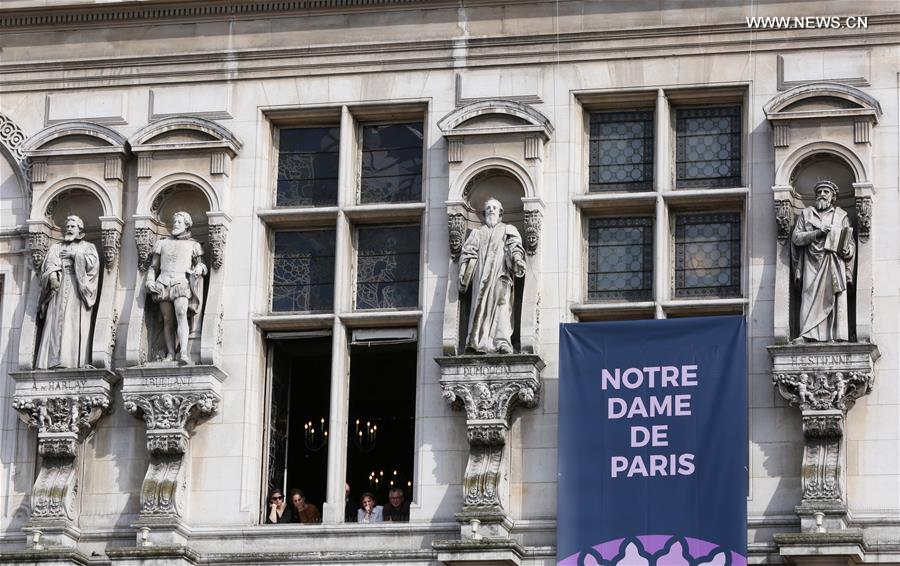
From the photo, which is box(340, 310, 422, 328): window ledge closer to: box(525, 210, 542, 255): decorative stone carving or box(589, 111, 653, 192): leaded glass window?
box(525, 210, 542, 255): decorative stone carving

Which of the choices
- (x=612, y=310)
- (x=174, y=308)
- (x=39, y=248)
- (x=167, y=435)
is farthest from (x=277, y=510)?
(x=612, y=310)

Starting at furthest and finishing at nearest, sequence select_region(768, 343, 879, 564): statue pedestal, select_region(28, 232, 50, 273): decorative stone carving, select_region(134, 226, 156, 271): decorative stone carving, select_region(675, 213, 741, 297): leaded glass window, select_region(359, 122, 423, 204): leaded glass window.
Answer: select_region(28, 232, 50, 273): decorative stone carving, select_region(359, 122, 423, 204): leaded glass window, select_region(134, 226, 156, 271): decorative stone carving, select_region(675, 213, 741, 297): leaded glass window, select_region(768, 343, 879, 564): statue pedestal

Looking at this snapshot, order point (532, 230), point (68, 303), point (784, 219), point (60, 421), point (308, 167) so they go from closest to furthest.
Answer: point (784, 219) < point (532, 230) < point (60, 421) < point (68, 303) < point (308, 167)

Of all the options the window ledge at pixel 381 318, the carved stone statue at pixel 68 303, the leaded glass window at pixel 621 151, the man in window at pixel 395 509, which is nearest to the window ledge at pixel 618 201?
the leaded glass window at pixel 621 151

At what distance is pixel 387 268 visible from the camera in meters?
32.0

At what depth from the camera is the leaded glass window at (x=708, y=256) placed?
31.0 metres

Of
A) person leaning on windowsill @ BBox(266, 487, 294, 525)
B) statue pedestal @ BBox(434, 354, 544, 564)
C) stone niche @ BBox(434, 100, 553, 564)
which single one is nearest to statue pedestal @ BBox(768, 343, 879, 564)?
statue pedestal @ BBox(434, 354, 544, 564)

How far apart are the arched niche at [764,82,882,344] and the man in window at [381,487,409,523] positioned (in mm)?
5101

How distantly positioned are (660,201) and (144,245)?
659 cm

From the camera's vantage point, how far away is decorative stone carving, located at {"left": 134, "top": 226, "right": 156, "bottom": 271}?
→ 3203cm

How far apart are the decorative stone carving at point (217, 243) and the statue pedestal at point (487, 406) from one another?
334 centimetres

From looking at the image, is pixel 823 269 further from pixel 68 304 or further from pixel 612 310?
pixel 68 304

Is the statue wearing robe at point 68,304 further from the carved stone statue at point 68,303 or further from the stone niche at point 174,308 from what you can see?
the stone niche at point 174,308

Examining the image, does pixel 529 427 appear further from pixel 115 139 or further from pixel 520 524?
pixel 115 139
